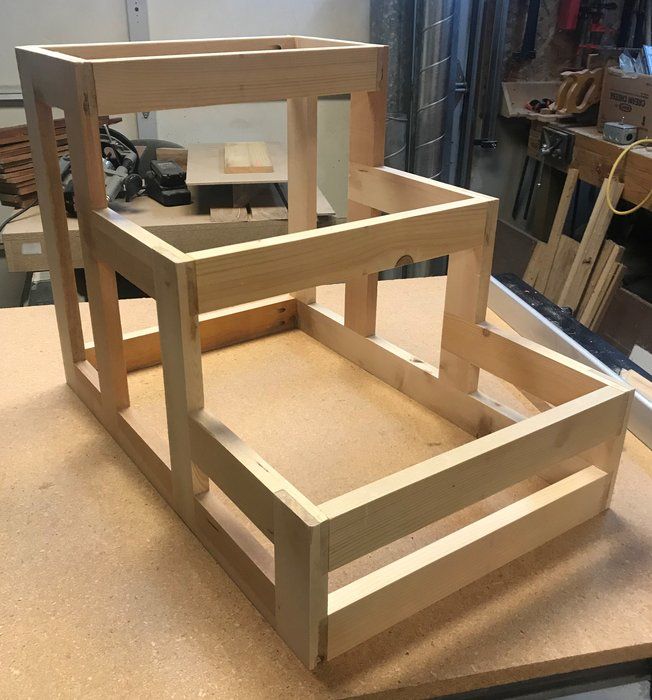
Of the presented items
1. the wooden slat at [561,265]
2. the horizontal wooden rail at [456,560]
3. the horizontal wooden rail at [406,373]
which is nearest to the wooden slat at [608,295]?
the wooden slat at [561,265]

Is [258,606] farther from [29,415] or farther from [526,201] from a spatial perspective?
[526,201]

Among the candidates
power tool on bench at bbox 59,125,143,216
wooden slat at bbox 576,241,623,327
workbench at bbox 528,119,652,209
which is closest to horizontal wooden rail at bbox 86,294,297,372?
power tool on bench at bbox 59,125,143,216

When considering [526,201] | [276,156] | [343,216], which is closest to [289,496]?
[276,156]

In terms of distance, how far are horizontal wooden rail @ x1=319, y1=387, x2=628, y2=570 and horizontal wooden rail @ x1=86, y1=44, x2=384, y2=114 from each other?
0.54m

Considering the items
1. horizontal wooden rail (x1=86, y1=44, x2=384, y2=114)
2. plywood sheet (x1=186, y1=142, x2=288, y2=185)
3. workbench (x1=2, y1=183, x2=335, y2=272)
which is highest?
horizontal wooden rail (x1=86, y1=44, x2=384, y2=114)

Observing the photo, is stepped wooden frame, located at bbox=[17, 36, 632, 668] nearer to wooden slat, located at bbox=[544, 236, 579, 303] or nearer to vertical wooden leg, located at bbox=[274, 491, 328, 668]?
vertical wooden leg, located at bbox=[274, 491, 328, 668]

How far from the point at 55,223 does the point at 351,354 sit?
1.68ft

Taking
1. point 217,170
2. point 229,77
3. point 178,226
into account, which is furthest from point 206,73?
point 217,170

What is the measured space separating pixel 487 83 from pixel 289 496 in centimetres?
238

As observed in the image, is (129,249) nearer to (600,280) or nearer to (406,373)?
(406,373)

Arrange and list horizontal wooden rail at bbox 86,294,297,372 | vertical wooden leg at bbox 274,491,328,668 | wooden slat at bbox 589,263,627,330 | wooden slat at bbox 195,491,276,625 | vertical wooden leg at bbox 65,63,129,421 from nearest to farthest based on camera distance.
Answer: vertical wooden leg at bbox 274,491,328,668 → wooden slat at bbox 195,491,276,625 → vertical wooden leg at bbox 65,63,129,421 → horizontal wooden rail at bbox 86,294,297,372 → wooden slat at bbox 589,263,627,330

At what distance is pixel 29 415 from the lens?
1025 millimetres

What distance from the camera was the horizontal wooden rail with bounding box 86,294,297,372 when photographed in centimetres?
116

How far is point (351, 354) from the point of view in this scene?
1175 millimetres
